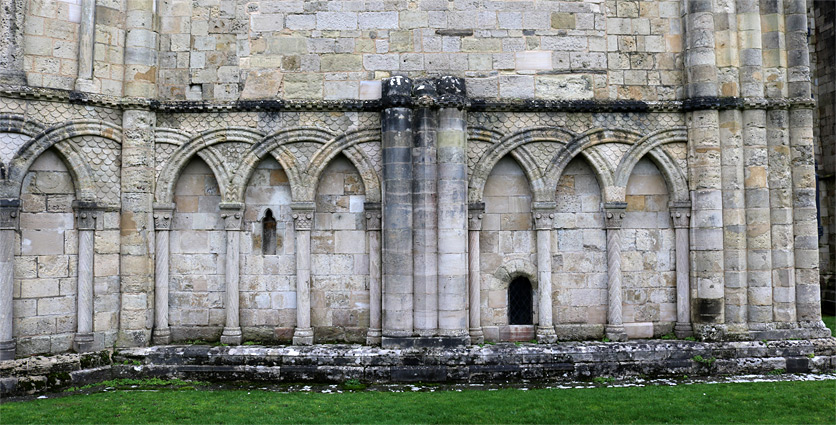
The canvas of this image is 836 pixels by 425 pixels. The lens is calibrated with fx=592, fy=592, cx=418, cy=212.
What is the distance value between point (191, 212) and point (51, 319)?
304 centimetres

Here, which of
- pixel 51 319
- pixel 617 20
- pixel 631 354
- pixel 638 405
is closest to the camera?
pixel 638 405

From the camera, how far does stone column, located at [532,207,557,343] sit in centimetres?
1171

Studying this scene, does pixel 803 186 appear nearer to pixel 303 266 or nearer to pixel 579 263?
pixel 579 263

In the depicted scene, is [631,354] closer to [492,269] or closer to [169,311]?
[492,269]

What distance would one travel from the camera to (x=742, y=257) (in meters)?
11.6

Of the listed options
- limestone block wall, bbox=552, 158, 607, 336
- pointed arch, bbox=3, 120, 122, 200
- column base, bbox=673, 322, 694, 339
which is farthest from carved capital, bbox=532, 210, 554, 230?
pointed arch, bbox=3, 120, 122, 200

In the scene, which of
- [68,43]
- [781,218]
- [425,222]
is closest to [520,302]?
[425,222]

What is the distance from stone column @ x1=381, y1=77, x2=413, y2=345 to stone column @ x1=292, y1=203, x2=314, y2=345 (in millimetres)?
1527

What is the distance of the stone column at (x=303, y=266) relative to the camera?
11.5 m

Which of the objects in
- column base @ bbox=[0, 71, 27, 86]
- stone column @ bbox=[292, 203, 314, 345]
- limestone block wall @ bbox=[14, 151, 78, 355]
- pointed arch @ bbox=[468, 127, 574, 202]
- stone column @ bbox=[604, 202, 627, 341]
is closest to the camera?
column base @ bbox=[0, 71, 27, 86]

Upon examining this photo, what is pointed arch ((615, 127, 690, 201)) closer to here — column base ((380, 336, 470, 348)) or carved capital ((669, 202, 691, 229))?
carved capital ((669, 202, 691, 229))

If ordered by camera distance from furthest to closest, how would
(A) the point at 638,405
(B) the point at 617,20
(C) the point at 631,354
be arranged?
(B) the point at 617,20 → (C) the point at 631,354 → (A) the point at 638,405

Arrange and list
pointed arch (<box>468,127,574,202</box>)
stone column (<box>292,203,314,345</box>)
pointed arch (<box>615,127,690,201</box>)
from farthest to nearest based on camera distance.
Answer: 1. pointed arch (<box>615,127,690,201</box>)
2. pointed arch (<box>468,127,574,202</box>)
3. stone column (<box>292,203,314,345</box>)

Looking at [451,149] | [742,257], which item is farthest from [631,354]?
[451,149]
